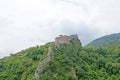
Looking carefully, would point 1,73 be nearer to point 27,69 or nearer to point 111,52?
point 27,69

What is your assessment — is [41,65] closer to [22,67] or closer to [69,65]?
[69,65]

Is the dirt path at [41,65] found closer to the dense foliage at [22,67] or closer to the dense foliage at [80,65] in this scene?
the dense foliage at [80,65]

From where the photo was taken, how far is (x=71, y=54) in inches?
3216

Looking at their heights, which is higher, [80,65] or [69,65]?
[80,65]

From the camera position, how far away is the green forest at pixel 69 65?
7150cm

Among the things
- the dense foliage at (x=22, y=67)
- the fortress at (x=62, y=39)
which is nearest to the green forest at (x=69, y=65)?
the dense foliage at (x=22, y=67)

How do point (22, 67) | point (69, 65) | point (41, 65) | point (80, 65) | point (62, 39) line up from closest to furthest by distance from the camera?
point (41, 65)
point (69, 65)
point (80, 65)
point (62, 39)
point (22, 67)

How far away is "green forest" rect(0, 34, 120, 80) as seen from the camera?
7150cm

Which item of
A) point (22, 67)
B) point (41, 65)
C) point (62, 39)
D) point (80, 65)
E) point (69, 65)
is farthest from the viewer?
point (22, 67)

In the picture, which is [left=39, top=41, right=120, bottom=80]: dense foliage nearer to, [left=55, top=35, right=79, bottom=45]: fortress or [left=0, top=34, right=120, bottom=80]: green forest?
[left=0, top=34, right=120, bottom=80]: green forest

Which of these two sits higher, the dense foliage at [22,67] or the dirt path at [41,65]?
the dense foliage at [22,67]

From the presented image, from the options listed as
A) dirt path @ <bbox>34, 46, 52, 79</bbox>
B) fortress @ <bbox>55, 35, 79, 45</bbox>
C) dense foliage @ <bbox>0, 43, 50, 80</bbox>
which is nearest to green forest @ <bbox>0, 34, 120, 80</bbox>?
dense foliage @ <bbox>0, 43, 50, 80</bbox>

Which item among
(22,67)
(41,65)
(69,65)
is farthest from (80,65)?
(22,67)

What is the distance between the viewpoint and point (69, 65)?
2940 inches
